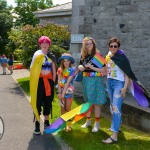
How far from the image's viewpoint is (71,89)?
5.90 metres

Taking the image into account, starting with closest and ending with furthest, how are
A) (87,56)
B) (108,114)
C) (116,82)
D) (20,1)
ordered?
1. (116,82)
2. (87,56)
3. (108,114)
4. (20,1)

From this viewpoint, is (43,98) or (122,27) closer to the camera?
(43,98)

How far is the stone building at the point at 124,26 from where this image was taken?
872 centimetres

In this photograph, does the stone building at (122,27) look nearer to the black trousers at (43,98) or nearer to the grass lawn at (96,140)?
the grass lawn at (96,140)

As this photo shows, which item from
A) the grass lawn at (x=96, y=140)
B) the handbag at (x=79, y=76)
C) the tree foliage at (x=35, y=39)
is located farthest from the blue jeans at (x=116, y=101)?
the tree foliage at (x=35, y=39)

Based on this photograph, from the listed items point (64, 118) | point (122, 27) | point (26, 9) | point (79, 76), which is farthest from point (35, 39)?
point (26, 9)

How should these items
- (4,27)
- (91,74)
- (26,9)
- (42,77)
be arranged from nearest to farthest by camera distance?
(91,74)
(42,77)
(4,27)
(26,9)

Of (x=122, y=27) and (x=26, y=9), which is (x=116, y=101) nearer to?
(x=122, y=27)

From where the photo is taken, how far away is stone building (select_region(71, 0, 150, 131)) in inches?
343

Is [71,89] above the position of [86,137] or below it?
above

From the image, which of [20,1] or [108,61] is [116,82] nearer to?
[108,61]

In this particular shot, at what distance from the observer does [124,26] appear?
29.8ft

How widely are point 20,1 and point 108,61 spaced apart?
5010cm

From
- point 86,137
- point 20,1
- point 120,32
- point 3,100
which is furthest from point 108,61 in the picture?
point 20,1
